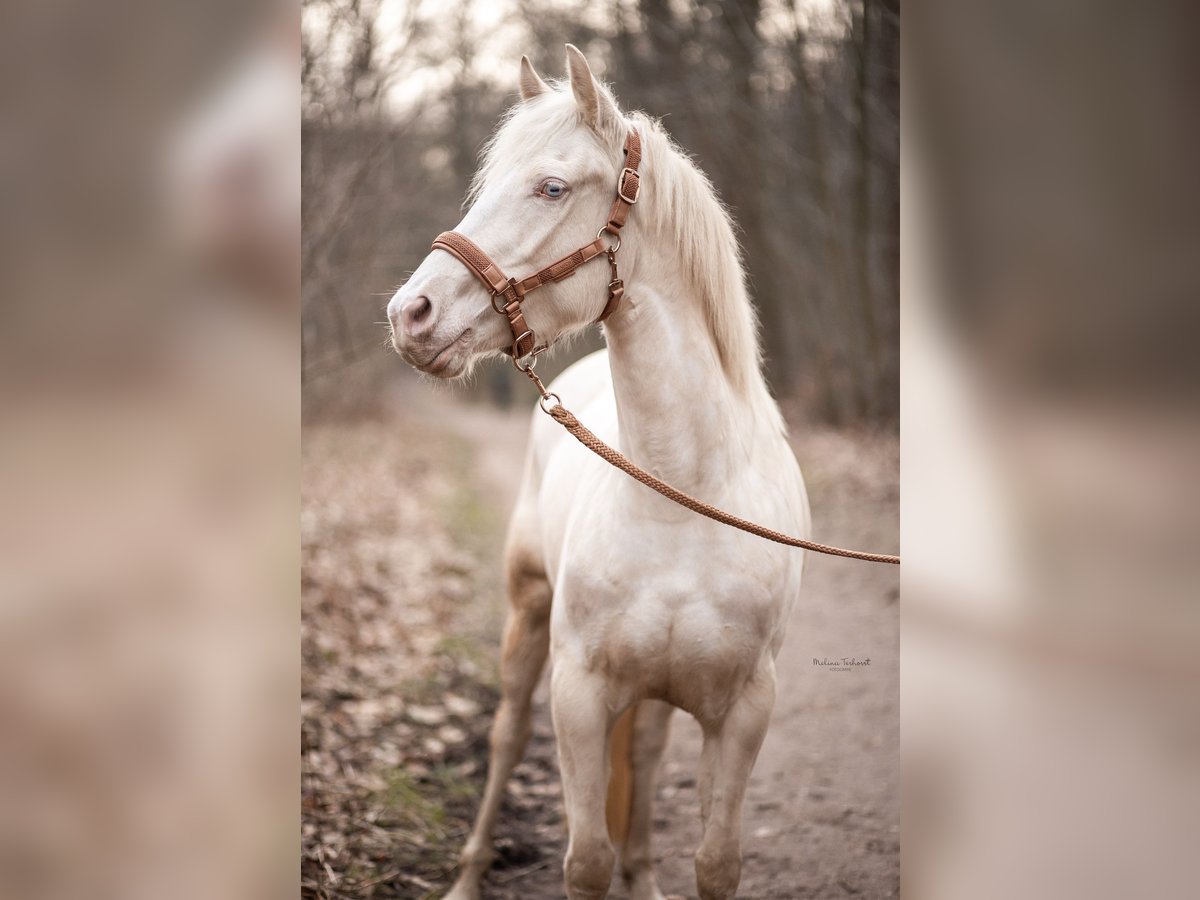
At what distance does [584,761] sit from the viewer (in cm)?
201

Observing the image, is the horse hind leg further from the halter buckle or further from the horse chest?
the halter buckle

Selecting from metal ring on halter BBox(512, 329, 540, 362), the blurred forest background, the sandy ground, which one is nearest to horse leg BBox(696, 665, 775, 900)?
the sandy ground

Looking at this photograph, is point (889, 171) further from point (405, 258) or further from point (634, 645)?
point (634, 645)

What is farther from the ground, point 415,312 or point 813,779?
point 415,312

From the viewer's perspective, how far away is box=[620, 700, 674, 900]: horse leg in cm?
272

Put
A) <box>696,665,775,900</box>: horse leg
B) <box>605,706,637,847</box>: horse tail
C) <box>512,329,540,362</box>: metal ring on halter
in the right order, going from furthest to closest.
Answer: <box>605,706,637,847</box>: horse tail → <box>696,665,775,900</box>: horse leg → <box>512,329,540,362</box>: metal ring on halter

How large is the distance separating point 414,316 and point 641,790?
1.72m

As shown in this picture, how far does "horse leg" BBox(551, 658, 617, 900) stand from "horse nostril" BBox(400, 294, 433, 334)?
828 mm

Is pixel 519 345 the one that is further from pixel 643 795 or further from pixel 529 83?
pixel 643 795

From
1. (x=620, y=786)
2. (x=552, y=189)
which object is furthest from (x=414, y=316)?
(x=620, y=786)

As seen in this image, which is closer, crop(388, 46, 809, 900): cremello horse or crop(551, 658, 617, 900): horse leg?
crop(388, 46, 809, 900): cremello horse

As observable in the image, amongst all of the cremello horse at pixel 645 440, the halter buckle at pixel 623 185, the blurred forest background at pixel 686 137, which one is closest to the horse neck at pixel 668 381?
the cremello horse at pixel 645 440

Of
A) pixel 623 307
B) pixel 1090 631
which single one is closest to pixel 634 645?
pixel 623 307

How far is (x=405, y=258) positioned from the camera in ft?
18.0
